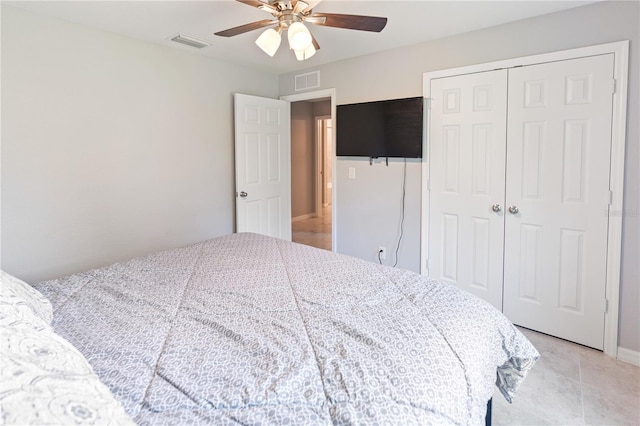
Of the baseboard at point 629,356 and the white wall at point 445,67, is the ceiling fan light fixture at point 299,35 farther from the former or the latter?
the baseboard at point 629,356

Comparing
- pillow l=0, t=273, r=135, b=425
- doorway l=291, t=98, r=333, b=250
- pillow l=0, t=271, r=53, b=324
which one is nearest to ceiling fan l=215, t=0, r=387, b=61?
pillow l=0, t=271, r=53, b=324

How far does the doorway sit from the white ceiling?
3603mm

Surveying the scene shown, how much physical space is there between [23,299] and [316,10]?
2.26 meters

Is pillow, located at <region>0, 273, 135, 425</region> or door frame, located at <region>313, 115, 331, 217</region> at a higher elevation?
door frame, located at <region>313, 115, 331, 217</region>

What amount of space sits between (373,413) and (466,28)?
9.60 ft

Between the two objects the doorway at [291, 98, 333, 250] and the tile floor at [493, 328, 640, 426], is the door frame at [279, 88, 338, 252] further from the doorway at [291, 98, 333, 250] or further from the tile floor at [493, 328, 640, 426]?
the doorway at [291, 98, 333, 250]

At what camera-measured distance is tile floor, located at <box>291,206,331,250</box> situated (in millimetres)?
5742

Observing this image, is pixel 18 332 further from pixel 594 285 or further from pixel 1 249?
pixel 594 285

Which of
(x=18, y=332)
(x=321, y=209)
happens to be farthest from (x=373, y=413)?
(x=321, y=209)

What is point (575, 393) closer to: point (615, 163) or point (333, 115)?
point (615, 163)

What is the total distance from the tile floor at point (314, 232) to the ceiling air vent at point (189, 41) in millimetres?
3095

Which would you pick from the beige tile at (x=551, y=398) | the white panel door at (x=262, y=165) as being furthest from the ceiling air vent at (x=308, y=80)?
the beige tile at (x=551, y=398)

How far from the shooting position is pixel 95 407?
74cm

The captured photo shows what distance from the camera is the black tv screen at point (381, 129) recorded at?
3291 mm
